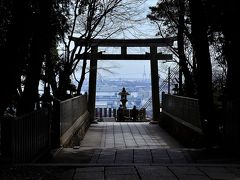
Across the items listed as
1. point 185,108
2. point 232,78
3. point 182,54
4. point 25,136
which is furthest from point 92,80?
point 25,136

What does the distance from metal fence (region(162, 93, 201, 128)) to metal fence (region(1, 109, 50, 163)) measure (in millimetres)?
5095

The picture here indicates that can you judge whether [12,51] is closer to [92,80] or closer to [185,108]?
[185,108]

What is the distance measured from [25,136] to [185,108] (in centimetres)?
896

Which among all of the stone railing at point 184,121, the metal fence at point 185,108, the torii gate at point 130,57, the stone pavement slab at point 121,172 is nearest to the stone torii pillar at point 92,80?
the torii gate at point 130,57

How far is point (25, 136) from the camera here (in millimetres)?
8539

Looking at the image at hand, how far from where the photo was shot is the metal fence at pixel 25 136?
7.60 metres

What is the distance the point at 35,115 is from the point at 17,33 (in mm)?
1739

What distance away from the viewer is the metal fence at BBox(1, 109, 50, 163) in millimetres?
7602

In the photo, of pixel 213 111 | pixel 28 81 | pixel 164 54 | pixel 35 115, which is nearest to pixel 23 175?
pixel 35 115

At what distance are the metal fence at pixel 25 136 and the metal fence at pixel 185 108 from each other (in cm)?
509

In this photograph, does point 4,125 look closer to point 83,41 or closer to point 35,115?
point 35,115

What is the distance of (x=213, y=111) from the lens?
12.1 metres

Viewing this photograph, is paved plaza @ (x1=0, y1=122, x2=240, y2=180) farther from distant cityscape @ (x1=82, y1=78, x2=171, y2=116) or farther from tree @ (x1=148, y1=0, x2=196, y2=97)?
distant cityscape @ (x1=82, y1=78, x2=171, y2=116)

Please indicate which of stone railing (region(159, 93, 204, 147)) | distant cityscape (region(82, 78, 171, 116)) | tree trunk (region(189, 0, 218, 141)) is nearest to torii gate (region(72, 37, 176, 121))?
distant cityscape (region(82, 78, 171, 116))
